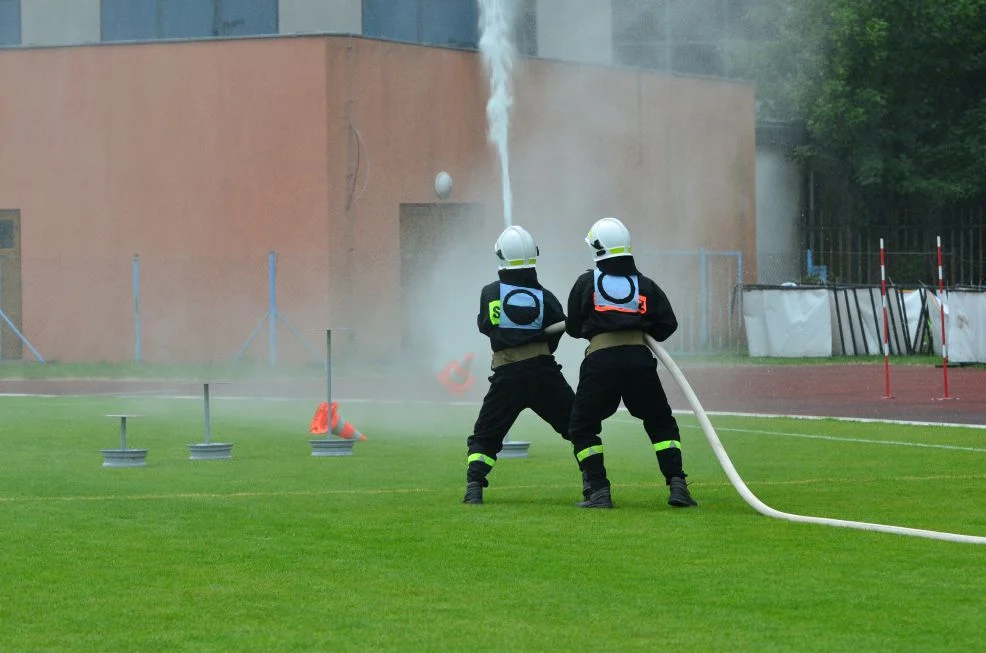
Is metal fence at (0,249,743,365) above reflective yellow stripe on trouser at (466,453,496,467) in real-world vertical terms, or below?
above

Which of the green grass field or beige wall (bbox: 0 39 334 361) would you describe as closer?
the green grass field

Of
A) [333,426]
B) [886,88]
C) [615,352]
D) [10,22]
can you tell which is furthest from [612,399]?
[886,88]

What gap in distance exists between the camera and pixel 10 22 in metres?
41.5

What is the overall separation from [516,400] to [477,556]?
290 cm

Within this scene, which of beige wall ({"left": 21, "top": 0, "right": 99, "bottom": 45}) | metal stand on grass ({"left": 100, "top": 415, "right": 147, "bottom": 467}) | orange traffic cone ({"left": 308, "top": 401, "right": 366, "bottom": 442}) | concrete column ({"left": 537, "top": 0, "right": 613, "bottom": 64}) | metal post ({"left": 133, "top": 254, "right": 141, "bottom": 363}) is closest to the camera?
metal stand on grass ({"left": 100, "top": 415, "right": 147, "bottom": 467})

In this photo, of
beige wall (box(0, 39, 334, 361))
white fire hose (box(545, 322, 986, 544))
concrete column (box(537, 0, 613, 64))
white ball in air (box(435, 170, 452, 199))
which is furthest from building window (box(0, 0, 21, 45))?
white fire hose (box(545, 322, 986, 544))

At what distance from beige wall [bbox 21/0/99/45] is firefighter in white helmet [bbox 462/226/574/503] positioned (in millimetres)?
30265

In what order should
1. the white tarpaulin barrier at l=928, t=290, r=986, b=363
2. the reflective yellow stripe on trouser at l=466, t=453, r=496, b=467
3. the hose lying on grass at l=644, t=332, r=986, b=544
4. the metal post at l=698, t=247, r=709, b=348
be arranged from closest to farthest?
1. the hose lying on grass at l=644, t=332, r=986, b=544
2. the reflective yellow stripe on trouser at l=466, t=453, r=496, b=467
3. the white tarpaulin barrier at l=928, t=290, r=986, b=363
4. the metal post at l=698, t=247, r=709, b=348

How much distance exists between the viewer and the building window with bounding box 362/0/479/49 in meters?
39.9

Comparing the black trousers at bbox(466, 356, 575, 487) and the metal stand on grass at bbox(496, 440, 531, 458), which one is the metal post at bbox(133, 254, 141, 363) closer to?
the metal stand on grass at bbox(496, 440, 531, 458)

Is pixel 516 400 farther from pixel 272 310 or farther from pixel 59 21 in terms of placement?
pixel 59 21

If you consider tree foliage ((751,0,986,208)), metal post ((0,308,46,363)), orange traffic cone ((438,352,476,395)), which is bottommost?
orange traffic cone ((438,352,476,395))

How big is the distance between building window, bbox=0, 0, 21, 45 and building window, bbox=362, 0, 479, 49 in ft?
27.3

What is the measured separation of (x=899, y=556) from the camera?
898 cm
